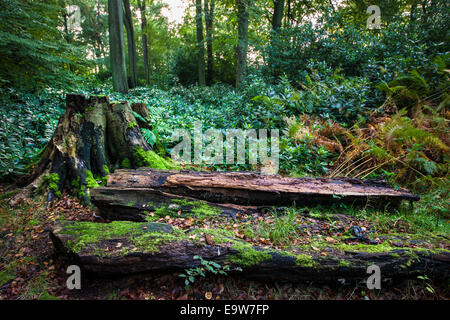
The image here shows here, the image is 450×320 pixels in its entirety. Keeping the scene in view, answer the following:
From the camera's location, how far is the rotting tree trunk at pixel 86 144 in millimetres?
3350

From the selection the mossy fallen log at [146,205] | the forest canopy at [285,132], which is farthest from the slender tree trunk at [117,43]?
the mossy fallen log at [146,205]

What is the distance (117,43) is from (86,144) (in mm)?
6973

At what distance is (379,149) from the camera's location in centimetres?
400

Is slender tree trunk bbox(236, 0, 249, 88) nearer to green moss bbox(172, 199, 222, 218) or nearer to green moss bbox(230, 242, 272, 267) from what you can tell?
green moss bbox(172, 199, 222, 218)

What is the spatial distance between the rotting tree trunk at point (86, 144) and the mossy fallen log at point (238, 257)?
1.44 metres

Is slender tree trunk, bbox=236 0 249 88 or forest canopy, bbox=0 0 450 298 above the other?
slender tree trunk, bbox=236 0 249 88

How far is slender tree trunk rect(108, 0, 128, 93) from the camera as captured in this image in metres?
8.61

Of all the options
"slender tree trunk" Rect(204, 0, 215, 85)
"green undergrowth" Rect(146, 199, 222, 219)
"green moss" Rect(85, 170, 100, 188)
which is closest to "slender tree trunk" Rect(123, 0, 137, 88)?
"slender tree trunk" Rect(204, 0, 215, 85)

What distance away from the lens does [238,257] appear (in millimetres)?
2059

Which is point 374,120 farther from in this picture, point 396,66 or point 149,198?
point 149,198

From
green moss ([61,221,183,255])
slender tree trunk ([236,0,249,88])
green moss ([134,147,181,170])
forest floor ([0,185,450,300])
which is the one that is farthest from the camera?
slender tree trunk ([236,0,249,88])

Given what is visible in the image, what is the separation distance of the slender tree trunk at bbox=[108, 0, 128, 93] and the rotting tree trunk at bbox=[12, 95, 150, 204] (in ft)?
18.9

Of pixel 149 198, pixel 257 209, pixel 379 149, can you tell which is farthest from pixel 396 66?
pixel 149 198
